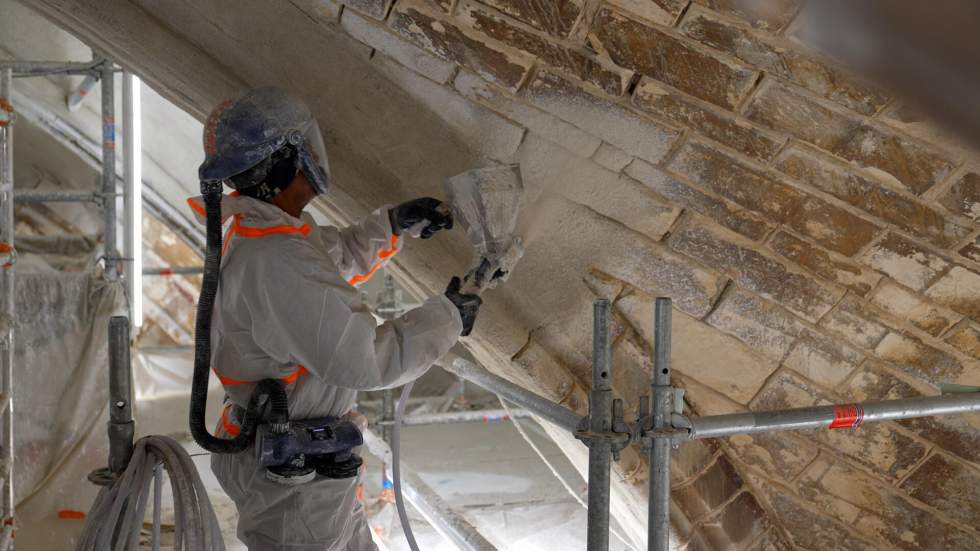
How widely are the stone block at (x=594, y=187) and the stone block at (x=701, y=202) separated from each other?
0.10 feet

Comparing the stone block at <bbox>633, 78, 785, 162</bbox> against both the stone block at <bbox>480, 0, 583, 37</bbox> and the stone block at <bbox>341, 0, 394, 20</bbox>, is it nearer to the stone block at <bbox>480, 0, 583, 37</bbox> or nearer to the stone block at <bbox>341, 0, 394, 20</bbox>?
the stone block at <bbox>480, 0, 583, 37</bbox>

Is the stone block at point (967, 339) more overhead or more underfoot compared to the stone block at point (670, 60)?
more underfoot

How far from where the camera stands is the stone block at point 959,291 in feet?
8.23

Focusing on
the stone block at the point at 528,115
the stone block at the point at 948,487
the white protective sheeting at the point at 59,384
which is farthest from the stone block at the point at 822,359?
the white protective sheeting at the point at 59,384

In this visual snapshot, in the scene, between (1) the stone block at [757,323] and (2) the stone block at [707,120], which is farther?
(1) the stone block at [757,323]

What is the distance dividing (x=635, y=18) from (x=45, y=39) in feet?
16.8

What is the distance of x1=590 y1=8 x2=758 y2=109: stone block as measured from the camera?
2.37 metres

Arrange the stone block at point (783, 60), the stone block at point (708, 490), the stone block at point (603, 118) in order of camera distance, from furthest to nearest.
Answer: the stone block at point (708, 490), the stone block at point (603, 118), the stone block at point (783, 60)

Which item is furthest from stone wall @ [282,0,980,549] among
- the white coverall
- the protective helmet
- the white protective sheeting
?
the white protective sheeting

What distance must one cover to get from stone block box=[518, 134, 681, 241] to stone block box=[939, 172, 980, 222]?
0.71m

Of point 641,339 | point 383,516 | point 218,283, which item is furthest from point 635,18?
point 383,516

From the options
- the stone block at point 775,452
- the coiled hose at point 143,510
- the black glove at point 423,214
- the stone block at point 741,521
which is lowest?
the coiled hose at point 143,510

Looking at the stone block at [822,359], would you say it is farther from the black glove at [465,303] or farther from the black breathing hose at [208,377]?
the black breathing hose at [208,377]

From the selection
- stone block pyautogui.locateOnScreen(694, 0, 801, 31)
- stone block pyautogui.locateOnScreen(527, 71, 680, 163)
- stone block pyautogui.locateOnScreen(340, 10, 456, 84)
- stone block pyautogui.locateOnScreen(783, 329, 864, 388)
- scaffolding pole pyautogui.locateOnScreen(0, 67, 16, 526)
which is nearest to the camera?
stone block pyautogui.locateOnScreen(694, 0, 801, 31)
